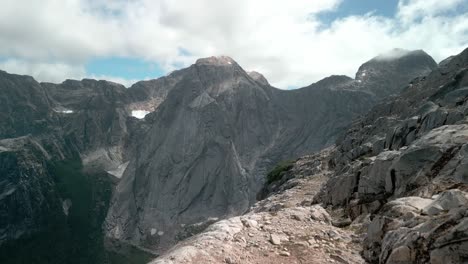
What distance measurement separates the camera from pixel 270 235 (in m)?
16.7

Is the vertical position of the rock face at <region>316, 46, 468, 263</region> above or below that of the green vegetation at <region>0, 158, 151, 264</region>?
above

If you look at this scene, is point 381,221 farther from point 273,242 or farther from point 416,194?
point 273,242

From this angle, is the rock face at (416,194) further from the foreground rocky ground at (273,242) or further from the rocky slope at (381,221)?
the foreground rocky ground at (273,242)

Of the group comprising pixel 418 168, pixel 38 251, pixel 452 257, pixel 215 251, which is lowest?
pixel 38 251

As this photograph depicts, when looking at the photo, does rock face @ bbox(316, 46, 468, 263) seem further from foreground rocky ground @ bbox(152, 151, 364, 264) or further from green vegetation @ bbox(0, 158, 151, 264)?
green vegetation @ bbox(0, 158, 151, 264)

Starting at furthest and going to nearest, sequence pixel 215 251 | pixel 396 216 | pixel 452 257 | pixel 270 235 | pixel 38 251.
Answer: pixel 38 251
pixel 270 235
pixel 215 251
pixel 396 216
pixel 452 257

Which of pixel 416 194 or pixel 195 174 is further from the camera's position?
pixel 195 174

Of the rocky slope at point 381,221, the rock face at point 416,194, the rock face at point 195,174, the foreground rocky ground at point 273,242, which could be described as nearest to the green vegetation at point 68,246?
the rock face at point 195,174

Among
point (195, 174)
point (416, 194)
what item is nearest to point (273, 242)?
point (416, 194)

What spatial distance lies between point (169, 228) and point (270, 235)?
5787 inches

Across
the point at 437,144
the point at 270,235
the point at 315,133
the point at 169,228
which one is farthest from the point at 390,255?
the point at 315,133

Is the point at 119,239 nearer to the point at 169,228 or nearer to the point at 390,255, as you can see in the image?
the point at 169,228

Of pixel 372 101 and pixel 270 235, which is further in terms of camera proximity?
pixel 372 101

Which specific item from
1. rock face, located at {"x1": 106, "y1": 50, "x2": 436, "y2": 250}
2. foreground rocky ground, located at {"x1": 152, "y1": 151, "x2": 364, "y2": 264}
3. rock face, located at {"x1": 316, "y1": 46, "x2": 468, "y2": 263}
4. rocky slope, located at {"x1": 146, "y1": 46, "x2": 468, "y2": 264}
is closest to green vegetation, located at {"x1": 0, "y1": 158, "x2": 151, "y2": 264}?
rock face, located at {"x1": 106, "y1": 50, "x2": 436, "y2": 250}
